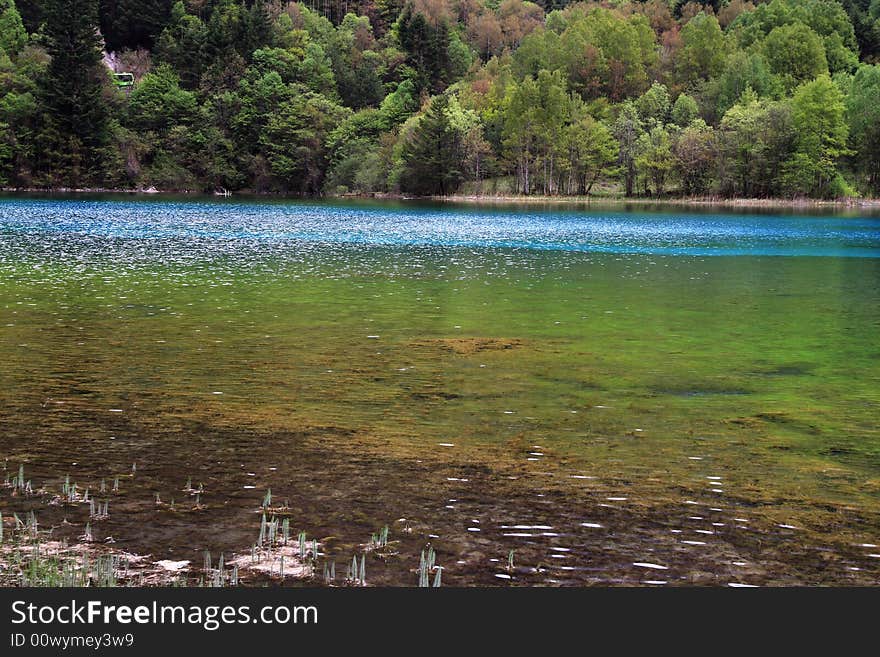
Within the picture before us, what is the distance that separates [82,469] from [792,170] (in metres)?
129

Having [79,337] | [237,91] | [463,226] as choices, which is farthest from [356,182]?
[79,337]

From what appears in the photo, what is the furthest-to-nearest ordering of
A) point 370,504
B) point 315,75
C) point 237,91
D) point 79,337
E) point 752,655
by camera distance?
point 315,75 → point 237,91 → point 79,337 → point 370,504 → point 752,655

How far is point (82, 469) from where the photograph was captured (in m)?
11.9

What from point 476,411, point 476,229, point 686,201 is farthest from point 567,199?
point 476,411

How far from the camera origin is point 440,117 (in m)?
144

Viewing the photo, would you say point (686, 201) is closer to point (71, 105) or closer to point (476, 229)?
point (476, 229)

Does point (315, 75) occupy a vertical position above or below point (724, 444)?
above

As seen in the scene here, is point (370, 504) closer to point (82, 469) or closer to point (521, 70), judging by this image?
point (82, 469)

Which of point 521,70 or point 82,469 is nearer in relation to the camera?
point 82,469

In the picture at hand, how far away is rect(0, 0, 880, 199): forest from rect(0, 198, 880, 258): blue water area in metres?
39.9

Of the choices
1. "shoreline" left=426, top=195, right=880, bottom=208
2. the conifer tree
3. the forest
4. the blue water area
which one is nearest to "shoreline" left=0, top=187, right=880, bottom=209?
"shoreline" left=426, top=195, right=880, bottom=208

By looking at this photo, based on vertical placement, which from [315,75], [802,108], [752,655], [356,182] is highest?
[315,75]

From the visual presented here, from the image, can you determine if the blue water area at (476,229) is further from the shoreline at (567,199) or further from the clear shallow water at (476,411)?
the shoreline at (567,199)

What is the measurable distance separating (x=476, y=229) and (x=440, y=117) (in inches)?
3065
